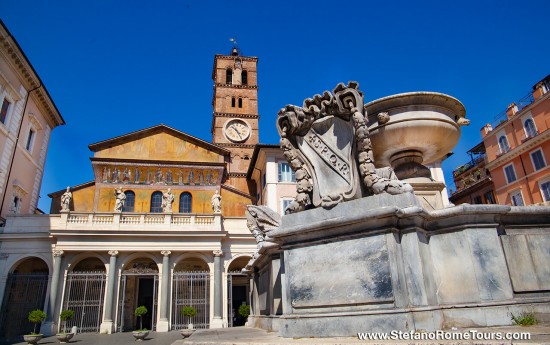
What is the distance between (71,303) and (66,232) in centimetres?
439

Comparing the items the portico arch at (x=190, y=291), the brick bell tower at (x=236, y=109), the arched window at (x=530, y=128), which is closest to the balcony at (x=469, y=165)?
the arched window at (x=530, y=128)

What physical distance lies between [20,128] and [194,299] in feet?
57.6

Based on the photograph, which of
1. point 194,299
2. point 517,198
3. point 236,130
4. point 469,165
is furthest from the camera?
point 236,130

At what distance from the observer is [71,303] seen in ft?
Answer: 75.6

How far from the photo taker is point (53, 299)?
2219 cm

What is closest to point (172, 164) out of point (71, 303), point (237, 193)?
point (237, 193)


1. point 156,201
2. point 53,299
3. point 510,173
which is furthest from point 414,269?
point 510,173

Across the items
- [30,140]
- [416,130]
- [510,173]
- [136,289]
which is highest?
[30,140]

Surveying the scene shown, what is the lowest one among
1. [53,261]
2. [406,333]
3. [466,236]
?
[406,333]

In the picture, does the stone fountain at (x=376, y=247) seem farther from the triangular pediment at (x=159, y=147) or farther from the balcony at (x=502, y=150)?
the balcony at (x=502, y=150)

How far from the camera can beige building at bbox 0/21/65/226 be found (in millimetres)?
24141

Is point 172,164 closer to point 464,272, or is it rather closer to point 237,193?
point 237,193

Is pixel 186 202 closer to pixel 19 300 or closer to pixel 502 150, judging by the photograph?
pixel 19 300

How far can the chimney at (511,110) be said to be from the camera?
3031 centimetres
